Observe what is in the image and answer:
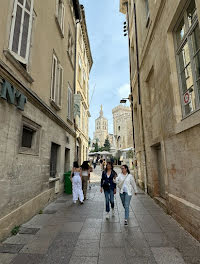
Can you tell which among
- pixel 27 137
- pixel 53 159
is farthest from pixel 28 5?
pixel 53 159

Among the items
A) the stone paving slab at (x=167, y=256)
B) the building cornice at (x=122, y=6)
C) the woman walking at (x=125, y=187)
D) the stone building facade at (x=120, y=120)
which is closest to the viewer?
the stone paving slab at (x=167, y=256)

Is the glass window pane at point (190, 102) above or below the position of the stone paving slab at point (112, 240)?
above

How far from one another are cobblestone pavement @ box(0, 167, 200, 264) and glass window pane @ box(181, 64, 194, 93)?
3888 mm

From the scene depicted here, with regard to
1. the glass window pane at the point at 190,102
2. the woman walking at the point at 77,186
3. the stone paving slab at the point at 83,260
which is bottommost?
the stone paving slab at the point at 83,260

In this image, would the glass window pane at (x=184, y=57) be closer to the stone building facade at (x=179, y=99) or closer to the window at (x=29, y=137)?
the stone building facade at (x=179, y=99)

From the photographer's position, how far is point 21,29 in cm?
476

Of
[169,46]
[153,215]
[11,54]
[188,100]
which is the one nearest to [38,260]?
[153,215]

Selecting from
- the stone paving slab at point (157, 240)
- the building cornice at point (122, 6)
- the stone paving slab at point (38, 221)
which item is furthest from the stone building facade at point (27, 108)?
the building cornice at point (122, 6)

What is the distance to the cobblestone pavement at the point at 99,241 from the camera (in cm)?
298

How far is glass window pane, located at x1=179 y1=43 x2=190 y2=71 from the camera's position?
4.60 metres

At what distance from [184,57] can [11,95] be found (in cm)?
500

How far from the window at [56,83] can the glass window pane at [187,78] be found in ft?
17.2

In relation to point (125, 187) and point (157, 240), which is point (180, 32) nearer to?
point (125, 187)

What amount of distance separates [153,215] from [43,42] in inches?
302
